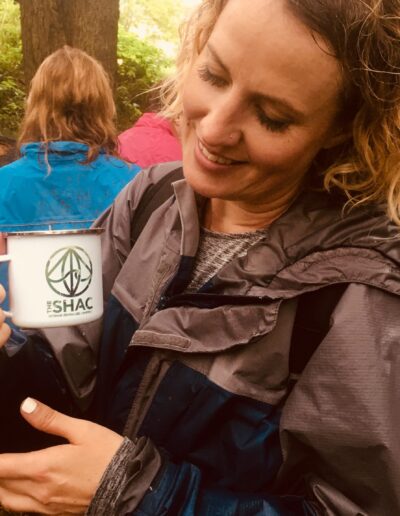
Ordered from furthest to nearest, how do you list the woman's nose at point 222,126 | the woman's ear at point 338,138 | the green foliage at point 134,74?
the green foliage at point 134,74 → the woman's ear at point 338,138 → the woman's nose at point 222,126

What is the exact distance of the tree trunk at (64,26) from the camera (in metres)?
5.39

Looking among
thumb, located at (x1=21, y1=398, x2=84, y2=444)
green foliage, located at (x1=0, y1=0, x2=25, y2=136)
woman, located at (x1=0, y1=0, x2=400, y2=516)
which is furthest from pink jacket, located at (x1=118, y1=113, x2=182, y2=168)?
green foliage, located at (x1=0, y1=0, x2=25, y2=136)

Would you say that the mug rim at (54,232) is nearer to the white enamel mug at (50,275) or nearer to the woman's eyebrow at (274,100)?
→ the white enamel mug at (50,275)

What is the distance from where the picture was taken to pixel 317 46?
4.44 feet

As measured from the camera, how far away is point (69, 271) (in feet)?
4.82

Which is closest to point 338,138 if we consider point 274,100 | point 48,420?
point 274,100

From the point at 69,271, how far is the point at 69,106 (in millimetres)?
2832

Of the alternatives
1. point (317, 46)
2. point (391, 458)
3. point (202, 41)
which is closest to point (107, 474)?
point (391, 458)

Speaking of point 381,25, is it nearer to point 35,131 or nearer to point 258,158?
point 258,158

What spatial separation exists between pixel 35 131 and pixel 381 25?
3.07m

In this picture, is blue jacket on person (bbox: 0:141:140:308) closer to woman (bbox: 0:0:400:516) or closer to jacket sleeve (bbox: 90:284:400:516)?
woman (bbox: 0:0:400:516)

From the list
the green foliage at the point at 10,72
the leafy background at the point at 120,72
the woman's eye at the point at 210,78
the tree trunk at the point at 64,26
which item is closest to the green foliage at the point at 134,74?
the leafy background at the point at 120,72

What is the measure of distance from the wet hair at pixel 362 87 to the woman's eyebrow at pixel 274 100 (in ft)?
0.47

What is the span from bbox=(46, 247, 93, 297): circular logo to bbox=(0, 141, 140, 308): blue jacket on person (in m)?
2.28
